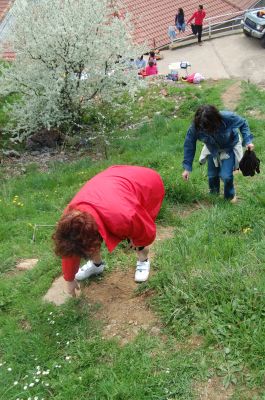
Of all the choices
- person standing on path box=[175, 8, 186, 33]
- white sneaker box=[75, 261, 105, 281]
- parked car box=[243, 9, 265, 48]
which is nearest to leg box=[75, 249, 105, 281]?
white sneaker box=[75, 261, 105, 281]

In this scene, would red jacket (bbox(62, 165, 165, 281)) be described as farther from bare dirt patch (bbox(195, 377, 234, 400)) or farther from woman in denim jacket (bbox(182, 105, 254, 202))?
bare dirt patch (bbox(195, 377, 234, 400))

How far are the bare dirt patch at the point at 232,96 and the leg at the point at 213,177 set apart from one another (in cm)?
514

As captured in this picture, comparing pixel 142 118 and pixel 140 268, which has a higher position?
pixel 142 118

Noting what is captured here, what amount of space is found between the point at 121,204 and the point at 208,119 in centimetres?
175

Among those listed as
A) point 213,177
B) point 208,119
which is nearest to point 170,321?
point 208,119

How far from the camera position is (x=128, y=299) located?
173 inches

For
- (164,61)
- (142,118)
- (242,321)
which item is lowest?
(242,321)

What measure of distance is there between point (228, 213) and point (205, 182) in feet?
5.62

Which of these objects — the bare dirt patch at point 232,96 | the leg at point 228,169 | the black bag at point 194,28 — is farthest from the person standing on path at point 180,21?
the leg at point 228,169

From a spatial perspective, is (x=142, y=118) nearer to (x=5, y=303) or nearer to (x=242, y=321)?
(x=5, y=303)

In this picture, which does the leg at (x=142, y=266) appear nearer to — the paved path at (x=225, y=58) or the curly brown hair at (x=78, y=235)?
the curly brown hair at (x=78, y=235)

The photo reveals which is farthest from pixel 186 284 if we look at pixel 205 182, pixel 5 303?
pixel 205 182

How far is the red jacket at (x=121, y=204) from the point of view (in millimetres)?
3689

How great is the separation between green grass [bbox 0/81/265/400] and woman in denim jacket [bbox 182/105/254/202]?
1.51ft
